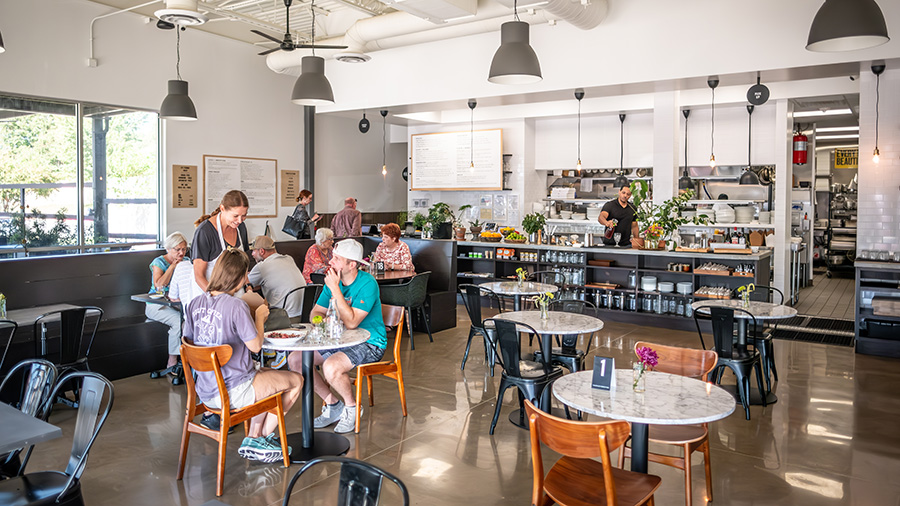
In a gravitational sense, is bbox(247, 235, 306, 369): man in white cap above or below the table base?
above

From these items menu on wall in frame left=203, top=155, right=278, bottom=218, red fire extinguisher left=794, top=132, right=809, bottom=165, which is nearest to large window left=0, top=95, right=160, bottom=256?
menu on wall in frame left=203, top=155, right=278, bottom=218

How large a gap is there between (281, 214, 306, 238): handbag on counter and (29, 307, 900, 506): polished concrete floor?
14.0 ft

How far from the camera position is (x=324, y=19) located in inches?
399

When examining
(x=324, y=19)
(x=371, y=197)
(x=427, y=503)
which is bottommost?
(x=427, y=503)

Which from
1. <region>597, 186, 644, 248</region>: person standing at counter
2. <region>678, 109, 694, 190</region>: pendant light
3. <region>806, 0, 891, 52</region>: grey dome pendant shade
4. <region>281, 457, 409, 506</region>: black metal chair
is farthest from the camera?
<region>678, 109, 694, 190</region>: pendant light

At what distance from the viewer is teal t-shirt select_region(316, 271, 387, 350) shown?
179 inches

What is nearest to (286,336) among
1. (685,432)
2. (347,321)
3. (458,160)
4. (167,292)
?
(347,321)

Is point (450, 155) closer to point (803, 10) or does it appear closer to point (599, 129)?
point (599, 129)

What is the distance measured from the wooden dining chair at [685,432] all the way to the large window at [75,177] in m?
7.39

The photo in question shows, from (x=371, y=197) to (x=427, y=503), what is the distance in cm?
1060

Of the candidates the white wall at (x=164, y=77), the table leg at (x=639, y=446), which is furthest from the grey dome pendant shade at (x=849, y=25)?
the white wall at (x=164, y=77)

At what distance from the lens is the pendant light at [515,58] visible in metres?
5.37

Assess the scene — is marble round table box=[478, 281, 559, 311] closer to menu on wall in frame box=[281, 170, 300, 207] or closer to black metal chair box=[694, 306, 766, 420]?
black metal chair box=[694, 306, 766, 420]

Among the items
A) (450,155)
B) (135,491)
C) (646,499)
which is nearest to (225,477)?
(135,491)
